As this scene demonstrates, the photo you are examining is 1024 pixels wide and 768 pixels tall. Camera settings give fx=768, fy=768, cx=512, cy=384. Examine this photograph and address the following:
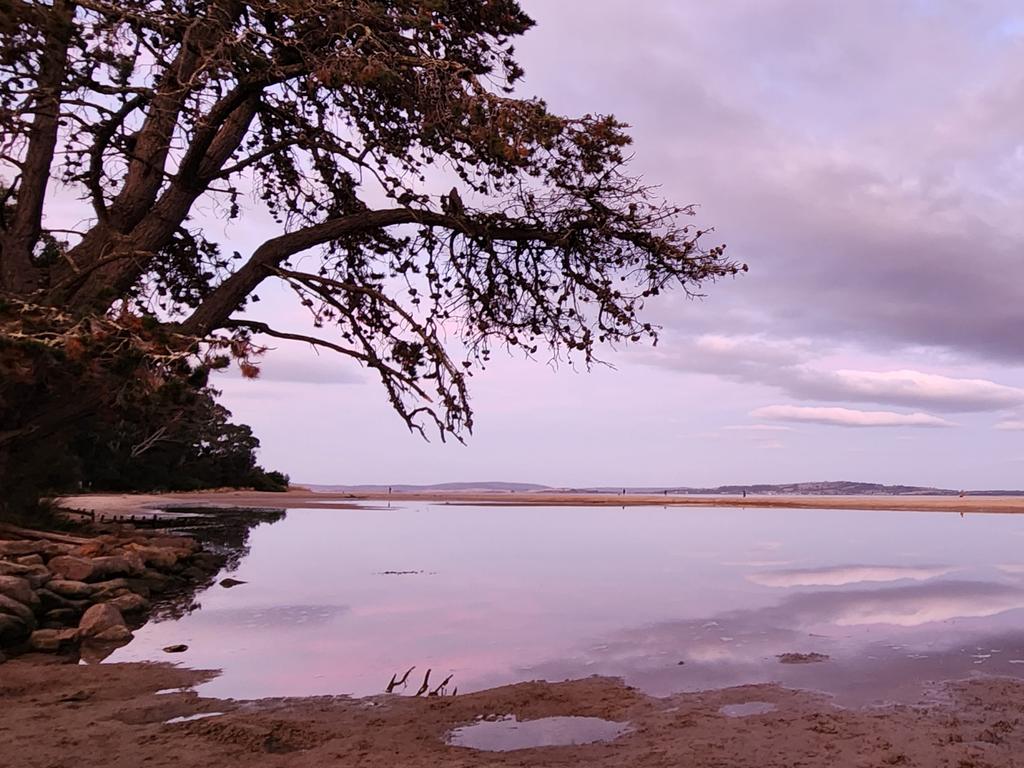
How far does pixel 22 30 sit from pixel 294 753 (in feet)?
21.8

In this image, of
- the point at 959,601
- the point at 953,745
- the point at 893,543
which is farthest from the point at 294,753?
the point at 893,543

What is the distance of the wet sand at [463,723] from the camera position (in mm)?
6355

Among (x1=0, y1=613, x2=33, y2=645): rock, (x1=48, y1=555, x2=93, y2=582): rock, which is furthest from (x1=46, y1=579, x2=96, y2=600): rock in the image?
(x1=0, y1=613, x2=33, y2=645): rock

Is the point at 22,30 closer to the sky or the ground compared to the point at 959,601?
closer to the sky

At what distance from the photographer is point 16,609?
11477 millimetres

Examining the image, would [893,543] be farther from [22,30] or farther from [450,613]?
[22,30]

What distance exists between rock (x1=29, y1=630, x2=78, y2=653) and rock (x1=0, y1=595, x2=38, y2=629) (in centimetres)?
46

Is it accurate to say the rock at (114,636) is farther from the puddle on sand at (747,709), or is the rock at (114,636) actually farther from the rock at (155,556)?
the puddle on sand at (747,709)

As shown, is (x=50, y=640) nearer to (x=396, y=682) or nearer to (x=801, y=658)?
(x=396, y=682)

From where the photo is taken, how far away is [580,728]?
296 inches

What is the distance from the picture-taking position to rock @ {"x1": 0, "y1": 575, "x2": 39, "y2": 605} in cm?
1186

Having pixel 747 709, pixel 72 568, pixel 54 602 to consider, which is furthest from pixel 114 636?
pixel 747 709

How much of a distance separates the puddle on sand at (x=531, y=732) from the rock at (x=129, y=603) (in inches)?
358

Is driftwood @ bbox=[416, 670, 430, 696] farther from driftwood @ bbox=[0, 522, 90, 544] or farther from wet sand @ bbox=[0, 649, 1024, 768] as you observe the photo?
driftwood @ bbox=[0, 522, 90, 544]
